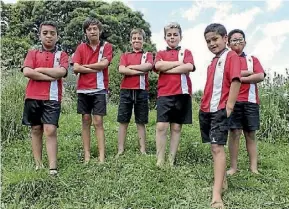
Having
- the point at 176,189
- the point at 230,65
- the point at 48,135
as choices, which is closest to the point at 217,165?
the point at 176,189

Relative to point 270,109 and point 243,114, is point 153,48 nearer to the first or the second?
A: point 270,109

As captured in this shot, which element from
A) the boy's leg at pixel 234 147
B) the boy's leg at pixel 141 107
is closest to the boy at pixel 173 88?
the boy's leg at pixel 141 107

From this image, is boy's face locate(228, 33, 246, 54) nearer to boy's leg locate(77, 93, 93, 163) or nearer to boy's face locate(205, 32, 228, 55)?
boy's face locate(205, 32, 228, 55)

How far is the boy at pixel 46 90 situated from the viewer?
203 inches

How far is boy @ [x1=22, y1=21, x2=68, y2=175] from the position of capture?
17.0 feet

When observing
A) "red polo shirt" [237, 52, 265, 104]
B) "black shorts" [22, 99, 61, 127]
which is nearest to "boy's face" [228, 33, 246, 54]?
"red polo shirt" [237, 52, 265, 104]

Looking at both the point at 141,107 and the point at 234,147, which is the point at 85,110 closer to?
the point at 141,107

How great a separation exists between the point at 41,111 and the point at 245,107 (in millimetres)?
2489

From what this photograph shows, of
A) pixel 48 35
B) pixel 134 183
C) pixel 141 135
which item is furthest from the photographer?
pixel 141 135

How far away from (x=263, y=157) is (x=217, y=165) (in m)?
2.26

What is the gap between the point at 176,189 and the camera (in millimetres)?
4477

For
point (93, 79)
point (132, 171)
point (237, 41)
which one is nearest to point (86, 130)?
point (93, 79)

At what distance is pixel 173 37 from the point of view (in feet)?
18.0

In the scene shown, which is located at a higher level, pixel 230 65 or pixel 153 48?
pixel 153 48
